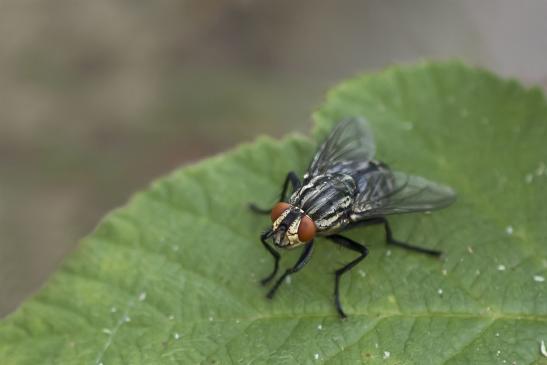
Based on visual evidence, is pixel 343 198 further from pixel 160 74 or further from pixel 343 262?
pixel 160 74

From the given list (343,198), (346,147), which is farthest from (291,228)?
(346,147)

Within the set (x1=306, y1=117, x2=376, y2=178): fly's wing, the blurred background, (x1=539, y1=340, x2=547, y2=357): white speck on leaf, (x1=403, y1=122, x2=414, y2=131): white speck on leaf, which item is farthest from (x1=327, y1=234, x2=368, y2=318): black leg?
the blurred background

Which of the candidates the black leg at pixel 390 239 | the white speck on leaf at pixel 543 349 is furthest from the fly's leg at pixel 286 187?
the white speck on leaf at pixel 543 349

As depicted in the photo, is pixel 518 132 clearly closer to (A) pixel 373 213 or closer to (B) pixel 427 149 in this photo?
(B) pixel 427 149

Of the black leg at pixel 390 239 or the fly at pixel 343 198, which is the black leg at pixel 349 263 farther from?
the black leg at pixel 390 239

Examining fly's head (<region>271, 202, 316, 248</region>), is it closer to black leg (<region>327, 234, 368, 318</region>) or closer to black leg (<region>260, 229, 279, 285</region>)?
black leg (<region>260, 229, 279, 285</region>)
